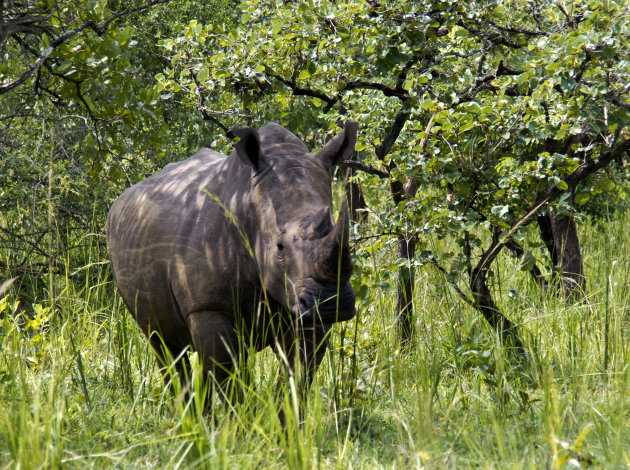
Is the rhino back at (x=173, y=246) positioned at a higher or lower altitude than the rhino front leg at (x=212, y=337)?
higher

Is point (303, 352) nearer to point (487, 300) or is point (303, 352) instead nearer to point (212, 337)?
point (212, 337)

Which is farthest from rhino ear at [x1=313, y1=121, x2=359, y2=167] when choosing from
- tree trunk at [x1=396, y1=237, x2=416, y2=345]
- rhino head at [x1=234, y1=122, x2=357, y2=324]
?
tree trunk at [x1=396, y1=237, x2=416, y2=345]

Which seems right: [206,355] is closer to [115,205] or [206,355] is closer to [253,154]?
[253,154]

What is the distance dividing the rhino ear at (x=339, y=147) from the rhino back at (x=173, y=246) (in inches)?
20.8

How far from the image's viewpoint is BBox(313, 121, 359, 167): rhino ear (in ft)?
12.1

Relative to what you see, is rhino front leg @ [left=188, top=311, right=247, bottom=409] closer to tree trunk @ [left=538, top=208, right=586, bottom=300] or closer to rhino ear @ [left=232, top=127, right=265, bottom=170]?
rhino ear @ [left=232, top=127, right=265, bottom=170]

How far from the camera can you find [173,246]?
3770 mm

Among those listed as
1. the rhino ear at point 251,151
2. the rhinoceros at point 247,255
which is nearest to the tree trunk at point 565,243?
the rhinoceros at point 247,255

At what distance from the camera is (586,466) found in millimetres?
2742

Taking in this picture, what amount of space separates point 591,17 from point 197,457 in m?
2.95

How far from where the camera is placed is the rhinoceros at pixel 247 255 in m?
3.12

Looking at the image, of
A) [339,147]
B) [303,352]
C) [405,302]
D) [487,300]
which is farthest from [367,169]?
[303,352]

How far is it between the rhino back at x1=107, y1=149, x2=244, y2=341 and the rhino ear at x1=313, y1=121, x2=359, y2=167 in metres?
0.53

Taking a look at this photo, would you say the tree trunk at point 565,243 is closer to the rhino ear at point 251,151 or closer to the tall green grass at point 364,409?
the tall green grass at point 364,409
